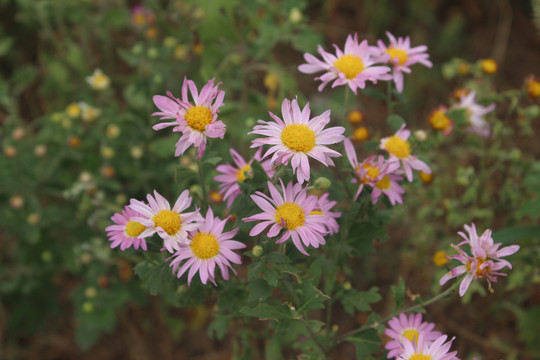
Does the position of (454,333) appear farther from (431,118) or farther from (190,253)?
(190,253)

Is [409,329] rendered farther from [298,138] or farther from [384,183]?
[298,138]

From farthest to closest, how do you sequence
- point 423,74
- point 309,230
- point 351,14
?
point 351,14 → point 423,74 → point 309,230

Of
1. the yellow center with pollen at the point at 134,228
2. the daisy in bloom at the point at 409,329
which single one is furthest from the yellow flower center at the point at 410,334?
the yellow center with pollen at the point at 134,228

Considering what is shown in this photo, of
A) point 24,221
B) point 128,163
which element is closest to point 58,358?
point 24,221

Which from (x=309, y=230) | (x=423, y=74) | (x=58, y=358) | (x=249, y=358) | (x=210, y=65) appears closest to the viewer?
(x=309, y=230)

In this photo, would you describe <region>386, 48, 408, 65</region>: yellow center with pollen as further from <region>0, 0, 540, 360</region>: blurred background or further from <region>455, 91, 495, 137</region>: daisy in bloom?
<region>455, 91, 495, 137</region>: daisy in bloom

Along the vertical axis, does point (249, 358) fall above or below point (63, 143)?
below

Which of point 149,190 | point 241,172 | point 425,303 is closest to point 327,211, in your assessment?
point 241,172

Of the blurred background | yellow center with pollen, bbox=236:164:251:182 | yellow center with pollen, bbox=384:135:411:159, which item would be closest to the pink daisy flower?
yellow center with pollen, bbox=236:164:251:182
